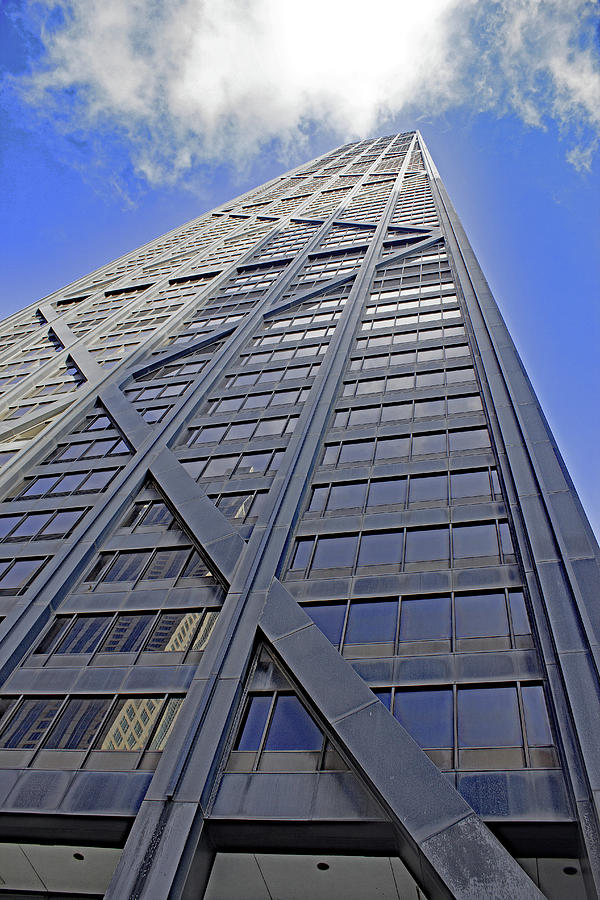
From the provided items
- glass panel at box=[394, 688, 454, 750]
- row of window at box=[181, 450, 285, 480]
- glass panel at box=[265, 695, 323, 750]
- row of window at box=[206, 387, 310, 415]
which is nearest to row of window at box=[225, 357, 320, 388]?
row of window at box=[206, 387, 310, 415]

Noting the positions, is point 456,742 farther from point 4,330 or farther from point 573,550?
point 4,330

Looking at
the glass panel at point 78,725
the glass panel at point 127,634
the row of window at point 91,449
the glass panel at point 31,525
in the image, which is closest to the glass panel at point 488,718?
the glass panel at point 78,725

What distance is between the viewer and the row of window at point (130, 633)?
18703 millimetres

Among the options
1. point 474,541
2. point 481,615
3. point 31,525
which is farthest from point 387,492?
point 31,525

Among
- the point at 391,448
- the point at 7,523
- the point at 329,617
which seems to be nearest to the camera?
the point at 329,617

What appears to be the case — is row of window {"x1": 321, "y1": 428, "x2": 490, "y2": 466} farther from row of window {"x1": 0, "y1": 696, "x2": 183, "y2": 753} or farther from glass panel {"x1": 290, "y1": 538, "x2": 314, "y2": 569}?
row of window {"x1": 0, "y1": 696, "x2": 183, "y2": 753}

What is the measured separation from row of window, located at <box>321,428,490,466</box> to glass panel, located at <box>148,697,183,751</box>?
1182 cm

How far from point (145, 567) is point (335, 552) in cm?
649

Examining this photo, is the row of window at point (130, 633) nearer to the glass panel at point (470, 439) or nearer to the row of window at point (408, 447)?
the row of window at point (408, 447)

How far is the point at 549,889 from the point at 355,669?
6035 mm

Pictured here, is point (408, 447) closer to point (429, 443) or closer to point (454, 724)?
point (429, 443)

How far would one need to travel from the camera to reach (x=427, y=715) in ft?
49.9

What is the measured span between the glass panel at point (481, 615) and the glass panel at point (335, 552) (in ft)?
13.0

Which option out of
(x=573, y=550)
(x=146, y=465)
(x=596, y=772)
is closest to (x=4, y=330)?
(x=146, y=465)
